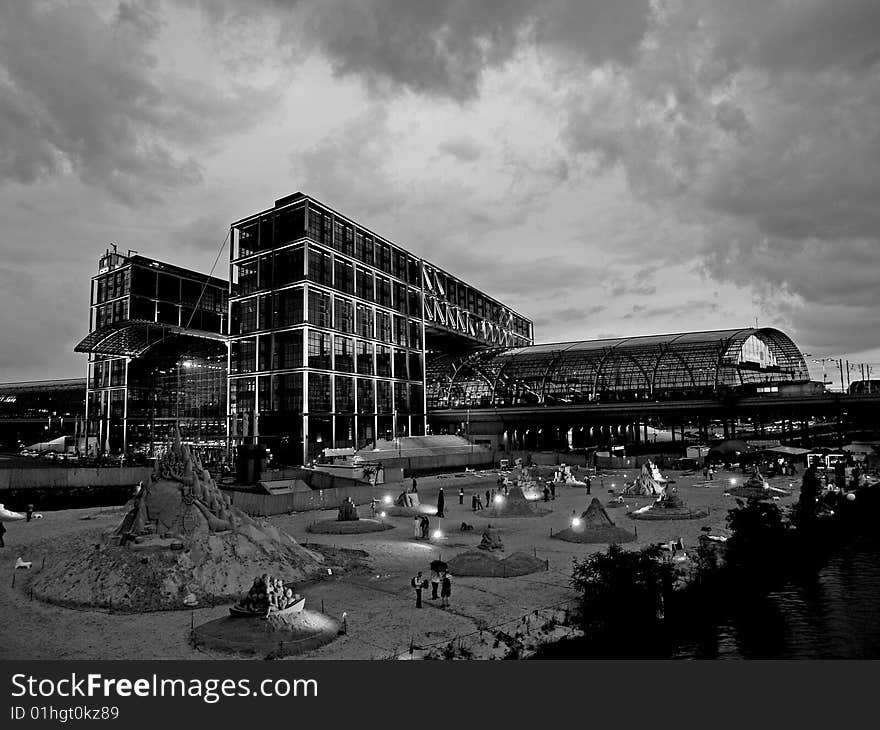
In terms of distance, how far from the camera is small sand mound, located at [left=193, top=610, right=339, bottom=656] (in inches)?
704

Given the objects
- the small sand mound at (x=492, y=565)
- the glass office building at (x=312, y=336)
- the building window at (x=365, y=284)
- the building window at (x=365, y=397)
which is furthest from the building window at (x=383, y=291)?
the small sand mound at (x=492, y=565)

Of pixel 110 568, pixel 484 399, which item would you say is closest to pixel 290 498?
pixel 110 568

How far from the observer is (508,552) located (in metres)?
33.2

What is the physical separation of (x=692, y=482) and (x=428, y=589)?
5507cm

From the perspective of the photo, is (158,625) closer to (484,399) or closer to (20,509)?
(20,509)

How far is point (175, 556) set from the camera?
24938 millimetres

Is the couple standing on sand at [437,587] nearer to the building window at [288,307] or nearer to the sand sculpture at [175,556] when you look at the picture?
the sand sculpture at [175,556]

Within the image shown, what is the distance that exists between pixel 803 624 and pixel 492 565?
12458 millimetres

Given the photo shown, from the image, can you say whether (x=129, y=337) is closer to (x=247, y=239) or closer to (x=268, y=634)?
(x=247, y=239)

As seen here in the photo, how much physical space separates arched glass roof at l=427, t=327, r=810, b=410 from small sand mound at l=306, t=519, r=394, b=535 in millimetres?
93391

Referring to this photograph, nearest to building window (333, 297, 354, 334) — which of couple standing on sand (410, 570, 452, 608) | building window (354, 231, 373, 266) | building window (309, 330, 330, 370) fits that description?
building window (309, 330, 330, 370)

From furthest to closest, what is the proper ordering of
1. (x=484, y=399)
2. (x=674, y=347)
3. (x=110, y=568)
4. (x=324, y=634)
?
(x=484, y=399) → (x=674, y=347) → (x=110, y=568) → (x=324, y=634)

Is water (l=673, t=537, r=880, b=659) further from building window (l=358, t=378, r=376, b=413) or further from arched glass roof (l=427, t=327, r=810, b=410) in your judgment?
building window (l=358, t=378, r=376, b=413)

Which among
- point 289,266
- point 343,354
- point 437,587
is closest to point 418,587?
point 437,587
